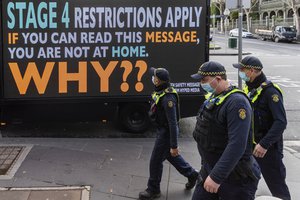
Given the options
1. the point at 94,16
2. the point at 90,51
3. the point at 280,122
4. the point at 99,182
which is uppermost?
the point at 94,16

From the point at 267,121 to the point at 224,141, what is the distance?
1.28 meters

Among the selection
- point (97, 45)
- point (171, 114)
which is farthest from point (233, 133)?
point (97, 45)

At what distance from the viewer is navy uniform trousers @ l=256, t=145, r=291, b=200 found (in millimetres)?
4961

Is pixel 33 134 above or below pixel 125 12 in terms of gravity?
below

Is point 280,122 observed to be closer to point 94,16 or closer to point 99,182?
point 99,182

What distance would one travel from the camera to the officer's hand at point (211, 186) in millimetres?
3641

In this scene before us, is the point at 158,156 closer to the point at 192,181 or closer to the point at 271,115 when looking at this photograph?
the point at 192,181

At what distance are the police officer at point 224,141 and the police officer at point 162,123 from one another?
1482 millimetres

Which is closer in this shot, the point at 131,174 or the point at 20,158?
the point at 131,174

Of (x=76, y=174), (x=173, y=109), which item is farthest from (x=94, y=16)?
(x=173, y=109)

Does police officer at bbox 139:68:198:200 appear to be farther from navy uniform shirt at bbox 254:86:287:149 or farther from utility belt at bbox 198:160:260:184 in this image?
utility belt at bbox 198:160:260:184

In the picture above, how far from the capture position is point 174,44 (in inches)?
346

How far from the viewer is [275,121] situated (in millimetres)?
4723

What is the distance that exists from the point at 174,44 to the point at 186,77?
653 millimetres
